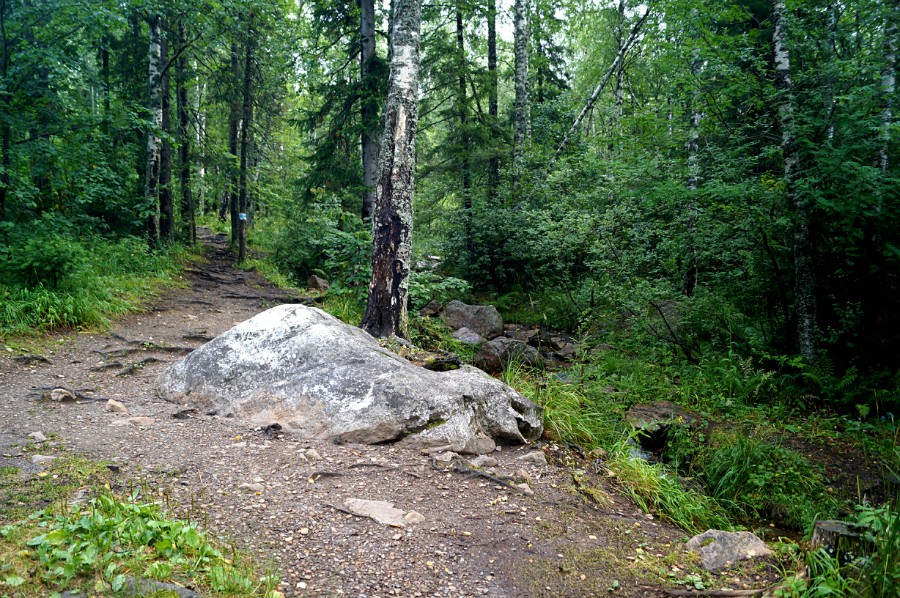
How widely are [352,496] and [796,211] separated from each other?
24.4 ft

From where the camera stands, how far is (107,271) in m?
10.3

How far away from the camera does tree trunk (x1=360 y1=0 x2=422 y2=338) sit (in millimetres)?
6535

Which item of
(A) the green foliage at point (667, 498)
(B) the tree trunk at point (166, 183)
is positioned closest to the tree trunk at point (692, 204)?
(A) the green foliage at point (667, 498)

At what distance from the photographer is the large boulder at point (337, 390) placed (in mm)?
4586

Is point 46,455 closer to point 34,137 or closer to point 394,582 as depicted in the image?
point 394,582

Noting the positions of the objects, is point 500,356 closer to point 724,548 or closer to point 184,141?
point 724,548

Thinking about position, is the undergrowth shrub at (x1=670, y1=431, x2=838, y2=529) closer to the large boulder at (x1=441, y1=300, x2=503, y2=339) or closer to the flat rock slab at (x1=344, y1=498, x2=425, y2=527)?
the flat rock slab at (x1=344, y1=498, x2=425, y2=527)

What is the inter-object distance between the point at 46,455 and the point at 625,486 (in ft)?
15.0

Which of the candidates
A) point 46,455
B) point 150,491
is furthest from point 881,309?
point 46,455

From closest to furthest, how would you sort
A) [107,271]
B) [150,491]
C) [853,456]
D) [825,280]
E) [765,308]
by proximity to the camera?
[150,491]
[853,456]
[825,280]
[765,308]
[107,271]

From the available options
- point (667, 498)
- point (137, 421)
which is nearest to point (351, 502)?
point (137, 421)

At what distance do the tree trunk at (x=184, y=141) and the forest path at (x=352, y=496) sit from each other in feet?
42.0

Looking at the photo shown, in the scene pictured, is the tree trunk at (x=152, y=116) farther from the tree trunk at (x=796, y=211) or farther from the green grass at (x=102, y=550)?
the tree trunk at (x=796, y=211)

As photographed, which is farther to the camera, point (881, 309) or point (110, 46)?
point (110, 46)
